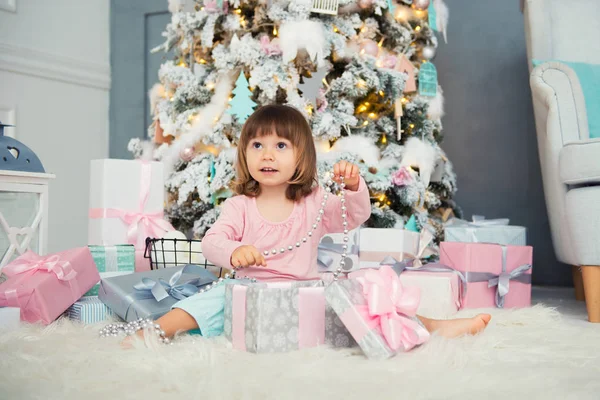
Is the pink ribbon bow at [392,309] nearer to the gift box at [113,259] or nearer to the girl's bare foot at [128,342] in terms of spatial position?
the girl's bare foot at [128,342]

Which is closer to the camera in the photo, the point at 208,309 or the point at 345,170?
the point at 208,309

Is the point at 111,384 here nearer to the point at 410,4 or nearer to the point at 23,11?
the point at 410,4

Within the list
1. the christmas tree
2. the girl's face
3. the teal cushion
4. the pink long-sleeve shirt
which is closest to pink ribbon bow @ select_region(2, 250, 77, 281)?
the pink long-sleeve shirt

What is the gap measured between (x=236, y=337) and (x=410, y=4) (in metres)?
1.72

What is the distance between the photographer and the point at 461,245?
6.17ft

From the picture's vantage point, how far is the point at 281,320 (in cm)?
111

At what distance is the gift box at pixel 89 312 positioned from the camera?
4.96ft

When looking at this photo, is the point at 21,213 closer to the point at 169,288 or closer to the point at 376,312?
the point at 169,288

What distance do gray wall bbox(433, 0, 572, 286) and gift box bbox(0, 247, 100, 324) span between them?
6.39 feet

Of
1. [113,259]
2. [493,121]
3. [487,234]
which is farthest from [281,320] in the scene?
[493,121]

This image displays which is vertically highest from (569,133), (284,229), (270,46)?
(270,46)

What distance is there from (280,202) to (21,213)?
0.72m

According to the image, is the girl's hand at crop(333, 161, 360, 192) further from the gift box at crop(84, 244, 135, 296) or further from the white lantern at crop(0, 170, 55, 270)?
the white lantern at crop(0, 170, 55, 270)

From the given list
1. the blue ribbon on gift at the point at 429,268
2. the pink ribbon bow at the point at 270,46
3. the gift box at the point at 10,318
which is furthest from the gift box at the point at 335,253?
the gift box at the point at 10,318
